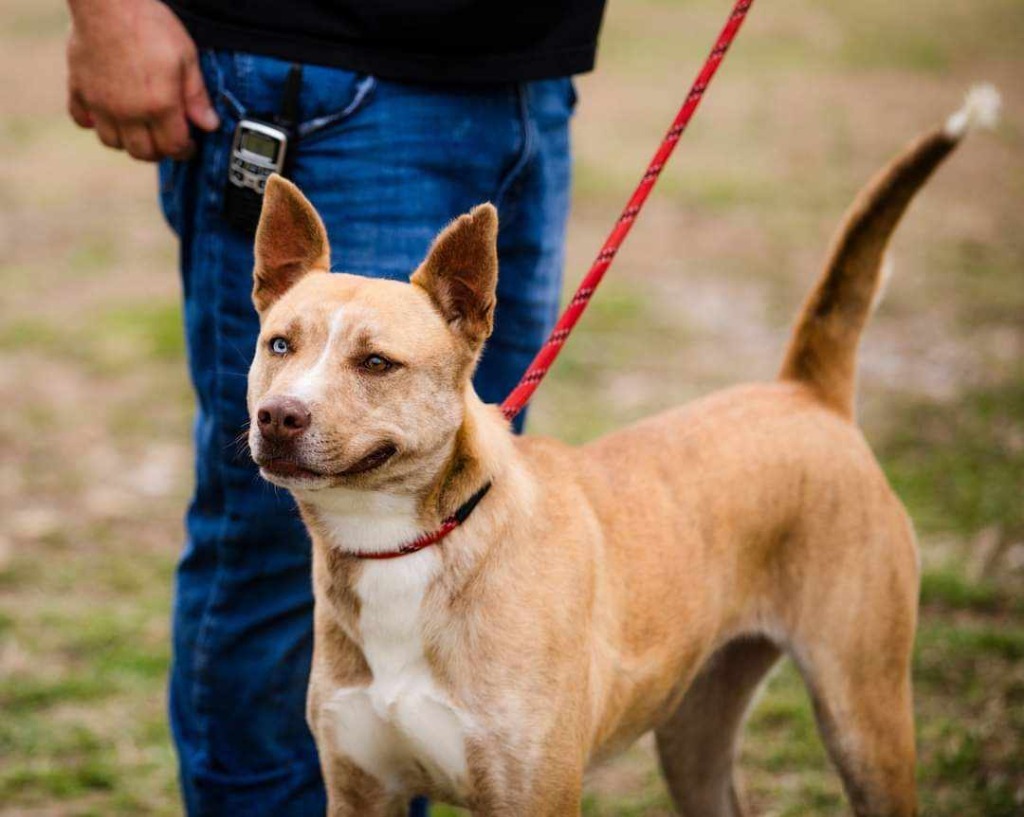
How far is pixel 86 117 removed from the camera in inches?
116

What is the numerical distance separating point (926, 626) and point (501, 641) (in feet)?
8.78

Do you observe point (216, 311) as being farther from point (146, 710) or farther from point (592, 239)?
point (592, 239)

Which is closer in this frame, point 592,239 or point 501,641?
point 501,641

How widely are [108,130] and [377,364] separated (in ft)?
2.98

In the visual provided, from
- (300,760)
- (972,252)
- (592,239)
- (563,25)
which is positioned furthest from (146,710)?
(972,252)

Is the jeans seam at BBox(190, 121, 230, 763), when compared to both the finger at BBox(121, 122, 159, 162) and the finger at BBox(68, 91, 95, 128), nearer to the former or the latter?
the finger at BBox(121, 122, 159, 162)

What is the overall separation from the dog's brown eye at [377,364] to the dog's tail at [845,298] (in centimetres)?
131

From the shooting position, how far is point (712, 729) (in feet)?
11.5

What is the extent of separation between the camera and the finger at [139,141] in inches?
110

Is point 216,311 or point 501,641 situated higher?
point 216,311

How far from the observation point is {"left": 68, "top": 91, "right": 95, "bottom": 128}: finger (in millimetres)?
2865

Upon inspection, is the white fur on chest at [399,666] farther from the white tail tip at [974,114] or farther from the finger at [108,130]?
the white tail tip at [974,114]

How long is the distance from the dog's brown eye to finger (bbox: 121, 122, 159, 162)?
0.77m

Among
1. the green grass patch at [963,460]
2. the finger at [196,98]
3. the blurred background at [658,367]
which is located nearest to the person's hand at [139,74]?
the finger at [196,98]
